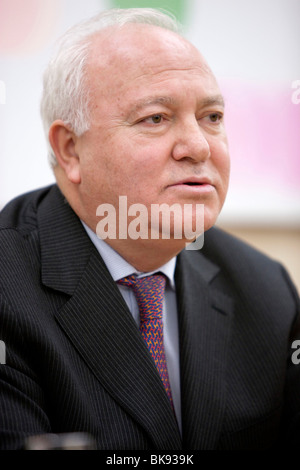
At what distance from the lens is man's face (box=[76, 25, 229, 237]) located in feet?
3.77

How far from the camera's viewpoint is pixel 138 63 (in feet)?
3.80

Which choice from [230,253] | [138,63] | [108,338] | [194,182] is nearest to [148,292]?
[108,338]

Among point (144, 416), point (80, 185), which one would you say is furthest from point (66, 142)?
point (144, 416)

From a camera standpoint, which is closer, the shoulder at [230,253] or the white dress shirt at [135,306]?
the white dress shirt at [135,306]

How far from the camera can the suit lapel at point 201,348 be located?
1180 millimetres

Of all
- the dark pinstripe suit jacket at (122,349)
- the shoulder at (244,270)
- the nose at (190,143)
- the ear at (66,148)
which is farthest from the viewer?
the shoulder at (244,270)

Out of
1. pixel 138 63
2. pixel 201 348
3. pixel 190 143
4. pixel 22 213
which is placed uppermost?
pixel 138 63

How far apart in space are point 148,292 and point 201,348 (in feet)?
0.65

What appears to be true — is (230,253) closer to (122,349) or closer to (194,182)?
(194,182)

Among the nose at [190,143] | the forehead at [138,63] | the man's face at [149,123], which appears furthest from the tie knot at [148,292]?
the forehead at [138,63]

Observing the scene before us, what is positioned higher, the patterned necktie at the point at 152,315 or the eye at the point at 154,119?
the eye at the point at 154,119

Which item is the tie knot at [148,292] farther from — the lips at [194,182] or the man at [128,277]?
the lips at [194,182]

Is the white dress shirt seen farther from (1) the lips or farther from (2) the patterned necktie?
(1) the lips
